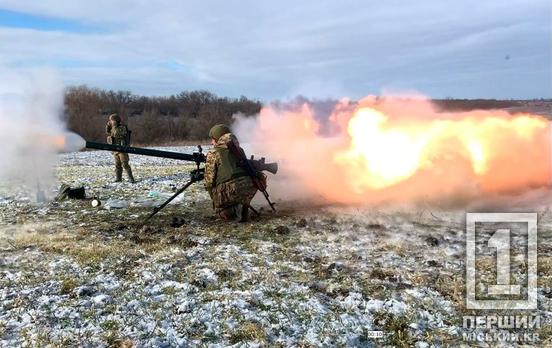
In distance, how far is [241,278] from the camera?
8.04 m

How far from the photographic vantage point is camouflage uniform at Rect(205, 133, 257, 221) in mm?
11711

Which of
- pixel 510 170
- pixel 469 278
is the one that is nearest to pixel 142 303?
pixel 469 278

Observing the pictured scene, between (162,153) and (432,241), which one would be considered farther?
(162,153)

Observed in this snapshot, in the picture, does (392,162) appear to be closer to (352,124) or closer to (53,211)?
(352,124)

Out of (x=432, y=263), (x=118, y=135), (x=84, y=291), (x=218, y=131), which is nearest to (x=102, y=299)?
(x=84, y=291)

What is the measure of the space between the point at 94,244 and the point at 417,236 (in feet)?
22.0

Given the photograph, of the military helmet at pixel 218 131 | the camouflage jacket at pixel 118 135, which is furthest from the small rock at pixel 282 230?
the camouflage jacket at pixel 118 135

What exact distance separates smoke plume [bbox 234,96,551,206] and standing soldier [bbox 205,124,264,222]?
11.1 feet

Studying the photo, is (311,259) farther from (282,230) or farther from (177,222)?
(177,222)

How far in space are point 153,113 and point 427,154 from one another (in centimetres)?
5621

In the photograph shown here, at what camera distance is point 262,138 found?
1702 cm

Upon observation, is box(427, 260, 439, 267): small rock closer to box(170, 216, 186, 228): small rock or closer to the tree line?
box(170, 216, 186, 228): small rock

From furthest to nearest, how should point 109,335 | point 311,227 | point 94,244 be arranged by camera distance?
point 311,227, point 94,244, point 109,335

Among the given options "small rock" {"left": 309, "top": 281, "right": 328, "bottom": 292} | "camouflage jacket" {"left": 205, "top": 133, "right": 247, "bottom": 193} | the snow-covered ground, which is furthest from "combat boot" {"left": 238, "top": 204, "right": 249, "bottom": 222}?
"small rock" {"left": 309, "top": 281, "right": 328, "bottom": 292}
